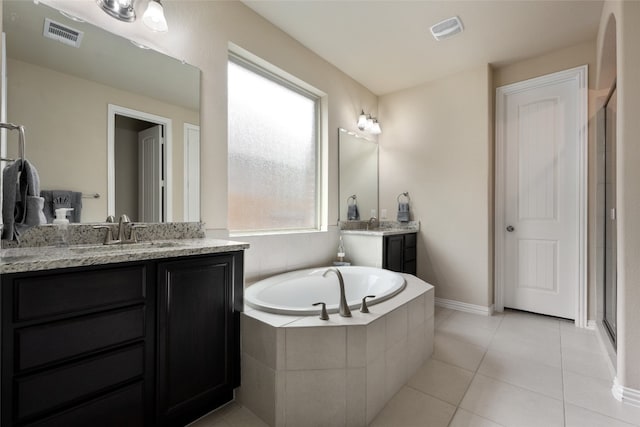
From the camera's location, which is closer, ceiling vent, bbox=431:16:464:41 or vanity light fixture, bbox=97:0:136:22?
vanity light fixture, bbox=97:0:136:22

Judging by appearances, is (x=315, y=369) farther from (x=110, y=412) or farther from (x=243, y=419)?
(x=110, y=412)

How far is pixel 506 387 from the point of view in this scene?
1.75 m

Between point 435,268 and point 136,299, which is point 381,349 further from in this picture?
point 435,268

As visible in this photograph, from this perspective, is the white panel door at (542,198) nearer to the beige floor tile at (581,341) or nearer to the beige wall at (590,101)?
the beige wall at (590,101)

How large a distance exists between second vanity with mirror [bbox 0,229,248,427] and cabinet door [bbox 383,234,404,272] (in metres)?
1.63

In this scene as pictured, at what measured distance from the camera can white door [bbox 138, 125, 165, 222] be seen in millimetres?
1710

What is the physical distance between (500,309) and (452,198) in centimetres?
127

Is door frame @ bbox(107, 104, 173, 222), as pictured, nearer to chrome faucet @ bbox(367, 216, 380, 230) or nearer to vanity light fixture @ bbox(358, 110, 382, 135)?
vanity light fixture @ bbox(358, 110, 382, 135)

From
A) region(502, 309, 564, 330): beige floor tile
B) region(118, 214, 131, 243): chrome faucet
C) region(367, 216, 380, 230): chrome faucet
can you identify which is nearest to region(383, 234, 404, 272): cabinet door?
region(367, 216, 380, 230): chrome faucet

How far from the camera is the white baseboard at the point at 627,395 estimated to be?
5.16 ft

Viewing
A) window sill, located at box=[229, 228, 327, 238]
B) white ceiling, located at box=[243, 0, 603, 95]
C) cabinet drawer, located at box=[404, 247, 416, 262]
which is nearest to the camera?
white ceiling, located at box=[243, 0, 603, 95]

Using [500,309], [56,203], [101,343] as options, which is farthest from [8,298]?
[500,309]

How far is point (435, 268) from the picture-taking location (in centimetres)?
333

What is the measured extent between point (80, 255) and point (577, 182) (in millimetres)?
3652
